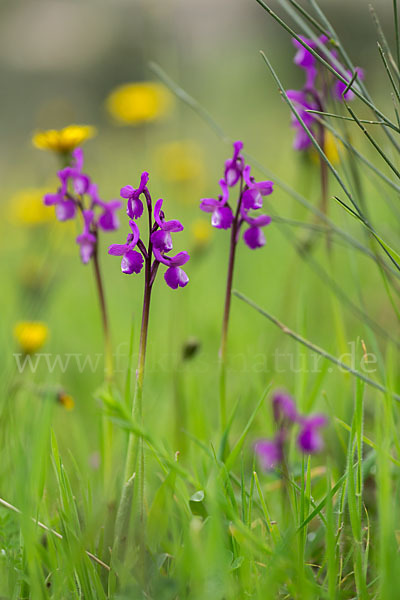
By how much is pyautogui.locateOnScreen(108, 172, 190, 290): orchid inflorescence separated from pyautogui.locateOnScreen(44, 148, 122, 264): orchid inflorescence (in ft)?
0.78

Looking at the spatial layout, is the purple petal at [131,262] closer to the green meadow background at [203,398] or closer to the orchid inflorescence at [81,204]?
the green meadow background at [203,398]

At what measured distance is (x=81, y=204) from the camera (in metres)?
1.05

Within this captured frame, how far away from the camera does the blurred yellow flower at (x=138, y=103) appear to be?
8.63 feet

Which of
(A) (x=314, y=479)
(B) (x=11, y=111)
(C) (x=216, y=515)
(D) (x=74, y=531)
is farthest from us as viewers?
(B) (x=11, y=111)

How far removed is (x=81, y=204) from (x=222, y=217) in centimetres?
30

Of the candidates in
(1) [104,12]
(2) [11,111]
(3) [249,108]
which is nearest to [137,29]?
(1) [104,12]

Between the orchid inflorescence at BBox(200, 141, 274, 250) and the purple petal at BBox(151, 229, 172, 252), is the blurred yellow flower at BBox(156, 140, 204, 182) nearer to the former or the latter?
the orchid inflorescence at BBox(200, 141, 274, 250)

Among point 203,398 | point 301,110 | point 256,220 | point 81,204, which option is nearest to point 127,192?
point 256,220

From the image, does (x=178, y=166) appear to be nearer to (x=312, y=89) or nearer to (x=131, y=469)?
(x=312, y=89)

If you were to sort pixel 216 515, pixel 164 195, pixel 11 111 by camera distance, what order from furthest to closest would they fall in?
pixel 11 111 < pixel 164 195 < pixel 216 515

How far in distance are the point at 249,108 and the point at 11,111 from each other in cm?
284

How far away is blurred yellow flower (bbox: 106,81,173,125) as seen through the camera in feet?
8.63

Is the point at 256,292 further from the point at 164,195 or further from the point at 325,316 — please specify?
the point at 164,195

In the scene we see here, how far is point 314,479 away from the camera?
107 centimetres
